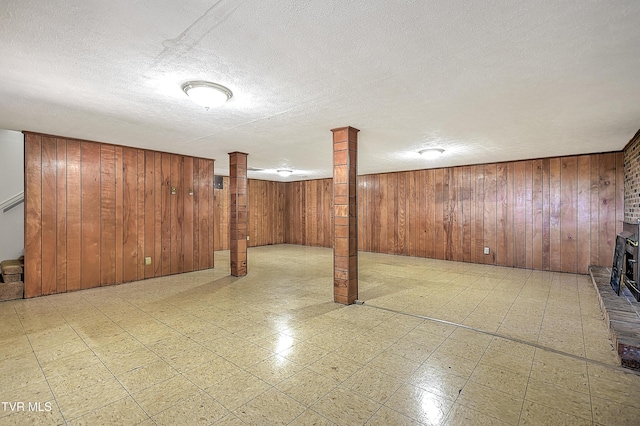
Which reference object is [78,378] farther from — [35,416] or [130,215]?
[130,215]

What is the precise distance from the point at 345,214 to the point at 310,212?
262 inches

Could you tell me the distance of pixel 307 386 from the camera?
2.03 metres

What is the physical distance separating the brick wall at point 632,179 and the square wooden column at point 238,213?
5.87 metres

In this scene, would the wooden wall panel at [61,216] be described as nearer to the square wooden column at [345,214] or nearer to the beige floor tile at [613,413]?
the square wooden column at [345,214]

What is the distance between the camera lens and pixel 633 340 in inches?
92.1

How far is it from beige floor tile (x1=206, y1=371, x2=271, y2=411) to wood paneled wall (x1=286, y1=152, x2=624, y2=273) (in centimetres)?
620

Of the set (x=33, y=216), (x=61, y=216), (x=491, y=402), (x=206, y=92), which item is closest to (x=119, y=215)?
(x=61, y=216)

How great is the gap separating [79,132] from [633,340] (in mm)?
6383

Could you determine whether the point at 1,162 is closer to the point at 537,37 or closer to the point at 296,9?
the point at 296,9

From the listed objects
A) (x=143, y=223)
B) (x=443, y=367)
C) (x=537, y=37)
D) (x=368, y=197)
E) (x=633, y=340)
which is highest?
(x=537, y=37)

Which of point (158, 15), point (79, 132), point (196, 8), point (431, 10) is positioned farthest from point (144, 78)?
point (79, 132)

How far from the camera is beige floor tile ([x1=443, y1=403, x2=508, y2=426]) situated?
5.49 feet

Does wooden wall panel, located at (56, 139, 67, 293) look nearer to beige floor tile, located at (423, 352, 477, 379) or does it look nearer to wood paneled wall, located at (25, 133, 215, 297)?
wood paneled wall, located at (25, 133, 215, 297)

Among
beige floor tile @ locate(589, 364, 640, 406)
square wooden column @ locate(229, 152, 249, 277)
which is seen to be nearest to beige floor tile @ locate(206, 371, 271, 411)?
beige floor tile @ locate(589, 364, 640, 406)
